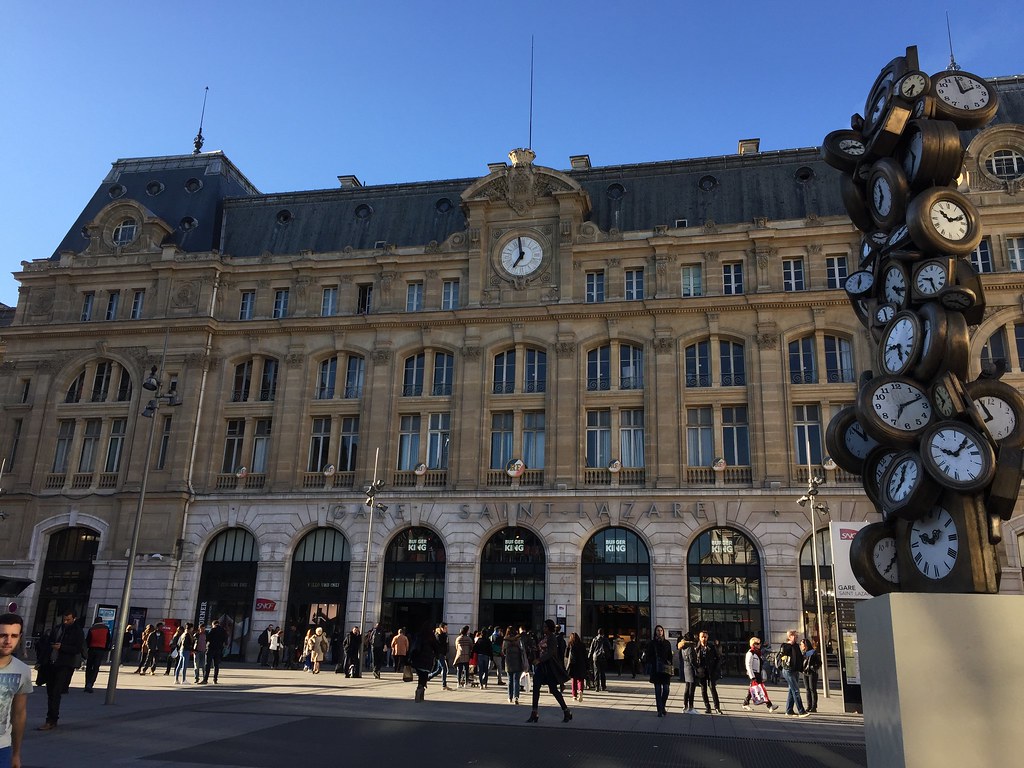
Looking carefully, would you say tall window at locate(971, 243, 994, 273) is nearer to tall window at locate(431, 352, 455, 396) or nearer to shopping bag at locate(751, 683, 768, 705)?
shopping bag at locate(751, 683, 768, 705)

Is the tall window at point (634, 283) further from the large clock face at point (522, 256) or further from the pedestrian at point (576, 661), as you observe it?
the pedestrian at point (576, 661)

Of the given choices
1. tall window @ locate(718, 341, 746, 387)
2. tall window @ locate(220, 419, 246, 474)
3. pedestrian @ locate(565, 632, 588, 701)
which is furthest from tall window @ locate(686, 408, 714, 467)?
tall window @ locate(220, 419, 246, 474)

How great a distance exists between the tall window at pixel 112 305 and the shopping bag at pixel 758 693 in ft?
122

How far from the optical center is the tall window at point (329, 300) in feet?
139

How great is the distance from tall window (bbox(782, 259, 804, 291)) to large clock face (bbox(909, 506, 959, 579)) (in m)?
29.6

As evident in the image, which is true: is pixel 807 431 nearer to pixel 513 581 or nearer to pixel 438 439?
pixel 513 581

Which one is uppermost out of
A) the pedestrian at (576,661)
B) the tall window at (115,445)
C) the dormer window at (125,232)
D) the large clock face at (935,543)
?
the dormer window at (125,232)

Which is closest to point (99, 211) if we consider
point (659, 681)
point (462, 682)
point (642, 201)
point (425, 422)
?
point (425, 422)

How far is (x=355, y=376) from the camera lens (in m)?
41.0

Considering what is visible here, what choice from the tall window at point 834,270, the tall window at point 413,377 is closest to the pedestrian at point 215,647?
the tall window at point 413,377

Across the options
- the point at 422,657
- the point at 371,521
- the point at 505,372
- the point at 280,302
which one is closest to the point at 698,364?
the point at 505,372

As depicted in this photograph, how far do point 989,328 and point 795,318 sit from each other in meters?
7.74

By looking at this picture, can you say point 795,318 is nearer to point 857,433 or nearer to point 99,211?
point 857,433

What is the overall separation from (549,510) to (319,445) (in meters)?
12.1
